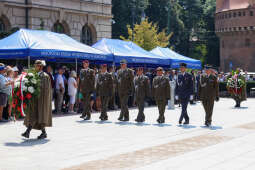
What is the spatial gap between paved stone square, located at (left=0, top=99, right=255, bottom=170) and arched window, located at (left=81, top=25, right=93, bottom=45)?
63.0ft

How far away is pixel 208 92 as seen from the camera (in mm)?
14719

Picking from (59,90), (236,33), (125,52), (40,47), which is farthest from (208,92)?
(236,33)

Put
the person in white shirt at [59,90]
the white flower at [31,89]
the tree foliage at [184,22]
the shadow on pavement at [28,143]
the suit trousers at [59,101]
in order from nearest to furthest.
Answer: the shadow on pavement at [28,143] < the white flower at [31,89] < the person in white shirt at [59,90] < the suit trousers at [59,101] < the tree foliage at [184,22]

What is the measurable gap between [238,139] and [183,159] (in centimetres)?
324

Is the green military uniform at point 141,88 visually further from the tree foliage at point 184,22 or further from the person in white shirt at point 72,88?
the tree foliage at point 184,22

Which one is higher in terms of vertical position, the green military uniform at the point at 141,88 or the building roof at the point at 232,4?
the building roof at the point at 232,4

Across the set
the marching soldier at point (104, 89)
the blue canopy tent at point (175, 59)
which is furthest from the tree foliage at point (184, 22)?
the marching soldier at point (104, 89)

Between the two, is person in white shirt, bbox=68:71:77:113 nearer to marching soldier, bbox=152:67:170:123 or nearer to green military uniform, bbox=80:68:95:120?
green military uniform, bbox=80:68:95:120

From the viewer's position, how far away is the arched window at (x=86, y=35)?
34.4 metres

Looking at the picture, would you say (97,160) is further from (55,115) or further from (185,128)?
(55,115)

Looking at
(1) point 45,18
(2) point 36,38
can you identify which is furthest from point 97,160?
(1) point 45,18

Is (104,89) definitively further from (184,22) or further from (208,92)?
(184,22)

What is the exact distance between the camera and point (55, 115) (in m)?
18.3

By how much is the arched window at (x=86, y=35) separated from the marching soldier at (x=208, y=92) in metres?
20.4
